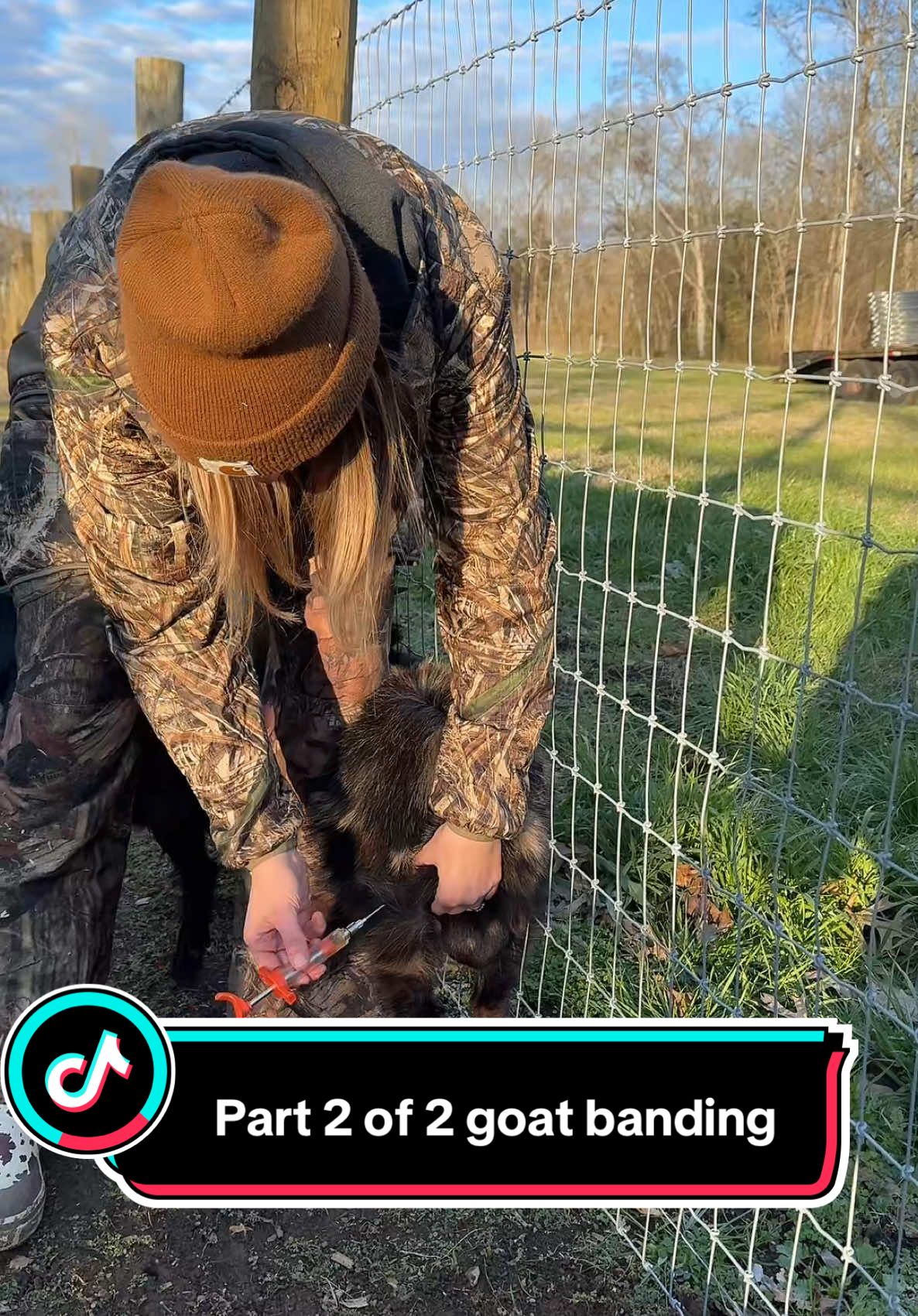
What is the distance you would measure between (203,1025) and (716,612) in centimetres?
296

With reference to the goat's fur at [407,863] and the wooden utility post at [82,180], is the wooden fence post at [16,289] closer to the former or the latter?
the wooden utility post at [82,180]

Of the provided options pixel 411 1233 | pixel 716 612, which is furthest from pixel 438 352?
pixel 716 612

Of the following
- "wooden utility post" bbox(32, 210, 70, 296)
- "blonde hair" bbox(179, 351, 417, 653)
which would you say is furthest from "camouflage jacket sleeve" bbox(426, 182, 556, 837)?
"wooden utility post" bbox(32, 210, 70, 296)

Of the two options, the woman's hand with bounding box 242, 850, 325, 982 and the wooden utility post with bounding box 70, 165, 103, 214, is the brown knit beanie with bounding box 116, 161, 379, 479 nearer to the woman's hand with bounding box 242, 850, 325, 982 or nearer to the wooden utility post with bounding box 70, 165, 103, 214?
the woman's hand with bounding box 242, 850, 325, 982

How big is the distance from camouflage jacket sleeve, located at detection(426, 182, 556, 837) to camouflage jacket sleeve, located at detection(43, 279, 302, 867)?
313 millimetres

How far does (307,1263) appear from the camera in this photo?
5.88 ft

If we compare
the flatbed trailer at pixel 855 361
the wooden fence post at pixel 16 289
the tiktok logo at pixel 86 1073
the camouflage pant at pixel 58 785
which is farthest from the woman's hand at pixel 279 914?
the wooden fence post at pixel 16 289

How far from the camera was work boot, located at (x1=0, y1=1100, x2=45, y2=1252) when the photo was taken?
174cm

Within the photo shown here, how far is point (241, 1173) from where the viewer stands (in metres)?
1.71

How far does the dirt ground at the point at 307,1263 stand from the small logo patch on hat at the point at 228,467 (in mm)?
1365

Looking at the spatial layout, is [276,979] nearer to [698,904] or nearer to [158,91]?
[698,904]

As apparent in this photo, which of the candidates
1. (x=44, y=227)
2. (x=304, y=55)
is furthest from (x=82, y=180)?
(x=304, y=55)

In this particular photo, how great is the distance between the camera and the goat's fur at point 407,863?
6.58 ft

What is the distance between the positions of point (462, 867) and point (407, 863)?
280 mm
